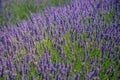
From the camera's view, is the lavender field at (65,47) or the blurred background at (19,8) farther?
the blurred background at (19,8)

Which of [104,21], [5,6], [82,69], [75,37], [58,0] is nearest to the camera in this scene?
[82,69]

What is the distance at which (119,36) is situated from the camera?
3.15m

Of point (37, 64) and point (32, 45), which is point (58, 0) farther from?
point (37, 64)

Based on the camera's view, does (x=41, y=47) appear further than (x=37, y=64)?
Yes

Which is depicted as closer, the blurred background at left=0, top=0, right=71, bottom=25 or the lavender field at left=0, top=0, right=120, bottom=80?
the lavender field at left=0, top=0, right=120, bottom=80

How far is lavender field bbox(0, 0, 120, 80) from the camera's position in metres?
2.55

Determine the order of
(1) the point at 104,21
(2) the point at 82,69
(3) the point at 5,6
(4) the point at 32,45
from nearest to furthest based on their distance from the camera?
(2) the point at 82,69 < (4) the point at 32,45 < (1) the point at 104,21 < (3) the point at 5,6

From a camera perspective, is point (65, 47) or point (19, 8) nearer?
point (65, 47)

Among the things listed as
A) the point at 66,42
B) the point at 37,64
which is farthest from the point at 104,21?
the point at 37,64

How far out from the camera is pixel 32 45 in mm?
3037

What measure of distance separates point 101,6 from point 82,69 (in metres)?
1.72

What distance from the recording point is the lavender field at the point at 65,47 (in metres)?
2.55

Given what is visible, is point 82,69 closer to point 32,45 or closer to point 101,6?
point 32,45

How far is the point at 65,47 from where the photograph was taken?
119 inches
